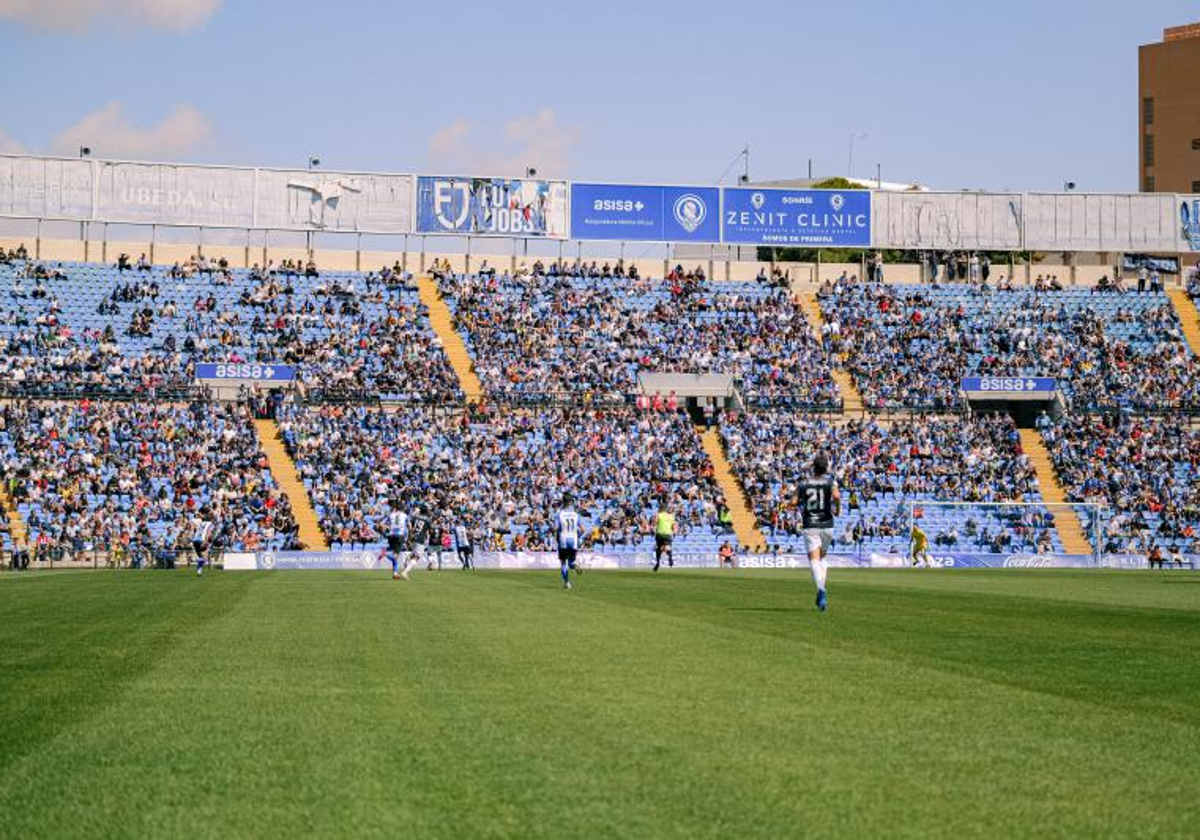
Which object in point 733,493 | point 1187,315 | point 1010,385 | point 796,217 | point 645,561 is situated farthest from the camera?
point 796,217

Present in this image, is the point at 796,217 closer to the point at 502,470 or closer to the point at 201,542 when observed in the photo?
the point at 502,470

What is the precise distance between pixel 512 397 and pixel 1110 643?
168 ft

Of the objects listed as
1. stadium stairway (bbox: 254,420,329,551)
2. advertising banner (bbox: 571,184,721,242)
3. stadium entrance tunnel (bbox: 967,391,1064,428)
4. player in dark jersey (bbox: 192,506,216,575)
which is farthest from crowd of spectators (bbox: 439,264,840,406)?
player in dark jersey (bbox: 192,506,216,575)

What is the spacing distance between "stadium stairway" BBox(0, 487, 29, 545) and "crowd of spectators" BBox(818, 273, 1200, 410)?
119ft

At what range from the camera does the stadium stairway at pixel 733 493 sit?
5928cm

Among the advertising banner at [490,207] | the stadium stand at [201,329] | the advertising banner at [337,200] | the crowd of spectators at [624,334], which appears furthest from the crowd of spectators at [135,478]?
the advertising banner at [490,207]

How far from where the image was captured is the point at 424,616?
21.2 meters

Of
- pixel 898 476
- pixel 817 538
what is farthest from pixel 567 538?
pixel 898 476

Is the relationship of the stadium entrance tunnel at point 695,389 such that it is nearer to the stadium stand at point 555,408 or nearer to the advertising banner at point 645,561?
the stadium stand at point 555,408

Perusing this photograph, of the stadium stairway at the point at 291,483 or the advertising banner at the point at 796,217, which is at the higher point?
the advertising banner at the point at 796,217

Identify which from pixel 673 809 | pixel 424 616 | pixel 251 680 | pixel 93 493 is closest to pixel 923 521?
pixel 93 493

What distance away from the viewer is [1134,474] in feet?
210

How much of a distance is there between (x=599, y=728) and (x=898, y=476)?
55.0 meters

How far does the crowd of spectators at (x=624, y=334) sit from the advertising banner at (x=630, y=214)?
6.75 feet
